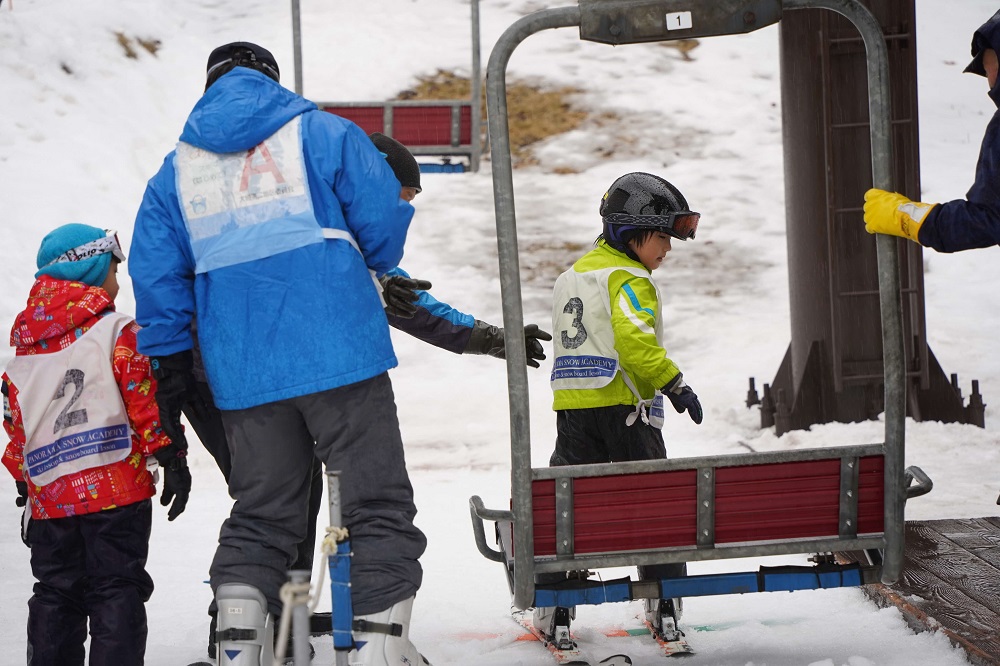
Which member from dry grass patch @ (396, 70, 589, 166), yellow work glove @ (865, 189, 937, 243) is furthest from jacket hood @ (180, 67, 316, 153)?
dry grass patch @ (396, 70, 589, 166)

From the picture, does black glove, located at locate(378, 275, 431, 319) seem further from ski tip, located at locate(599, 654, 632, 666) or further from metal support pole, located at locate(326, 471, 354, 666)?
ski tip, located at locate(599, 654, 632, 666)

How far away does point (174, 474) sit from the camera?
10.7 feet

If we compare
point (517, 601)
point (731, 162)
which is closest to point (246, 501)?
point (517, 601)

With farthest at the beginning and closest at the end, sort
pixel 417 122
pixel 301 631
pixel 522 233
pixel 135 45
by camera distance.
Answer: pixel 135 45 → pixel 522 233 → pixel 417 122 → pixel 301 631

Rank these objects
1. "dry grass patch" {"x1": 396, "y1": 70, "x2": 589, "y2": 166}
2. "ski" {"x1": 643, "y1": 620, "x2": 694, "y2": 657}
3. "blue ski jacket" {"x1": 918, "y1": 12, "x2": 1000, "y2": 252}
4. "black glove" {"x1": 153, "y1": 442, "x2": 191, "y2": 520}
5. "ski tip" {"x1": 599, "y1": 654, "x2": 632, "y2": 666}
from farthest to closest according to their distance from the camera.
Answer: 1. "dry grass patch" {"x1": 396, "y1": 70, "x2": 589, "y2": 166}
2. "ski" {"x1": 643, "y1": 620, "x2": 694, "y2": 657}
3. "ski tip" {"x1": 599, "y1": 654, "x2": 632, "y2": 666}
4. "black glove" {"x1": 153, "y1": 442, "x2": 191, "y2": 520}
5. "blue ski jacket" {"x1": 918, "y1": 12, "x2": 1000, "y2": 252}

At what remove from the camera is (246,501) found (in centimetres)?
297

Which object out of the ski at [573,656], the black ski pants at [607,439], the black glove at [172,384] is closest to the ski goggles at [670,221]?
the black ski pants at [607,439]

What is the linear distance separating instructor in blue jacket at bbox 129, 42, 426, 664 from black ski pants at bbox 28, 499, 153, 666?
18.7 inches

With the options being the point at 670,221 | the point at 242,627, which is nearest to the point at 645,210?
the point at 670,221

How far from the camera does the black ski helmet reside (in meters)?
3.74

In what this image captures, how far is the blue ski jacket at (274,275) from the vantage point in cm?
290

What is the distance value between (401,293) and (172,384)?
70 centimetres

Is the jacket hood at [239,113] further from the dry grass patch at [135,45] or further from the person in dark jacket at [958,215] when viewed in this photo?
the dry grass patch at [135,45]

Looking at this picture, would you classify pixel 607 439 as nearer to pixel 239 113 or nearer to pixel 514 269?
pixel 514 269
